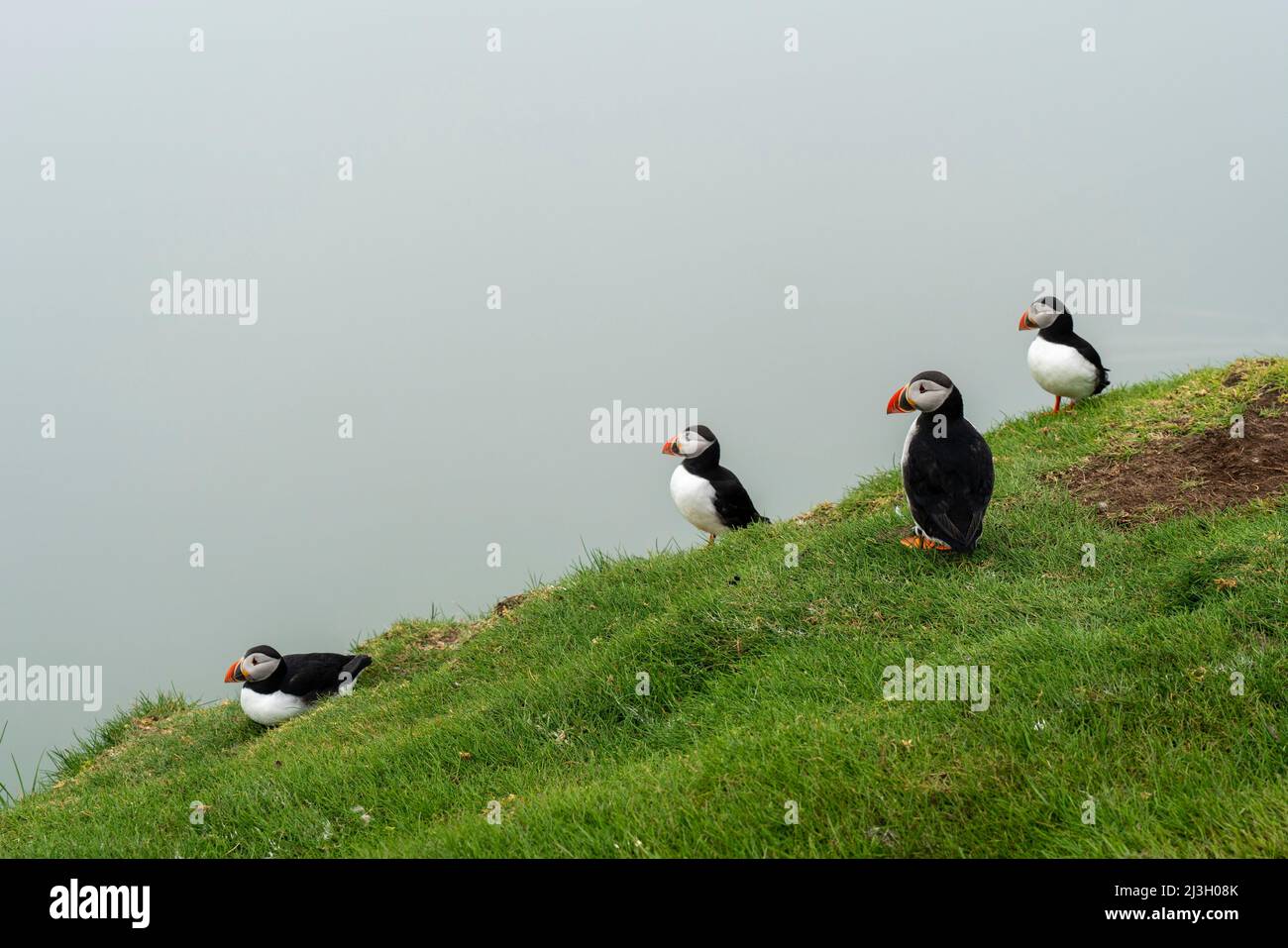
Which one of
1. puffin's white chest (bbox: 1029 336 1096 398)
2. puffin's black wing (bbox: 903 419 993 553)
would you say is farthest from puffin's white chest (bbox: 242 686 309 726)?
puffin's white chest (bbox: 1029 336 1096 398)

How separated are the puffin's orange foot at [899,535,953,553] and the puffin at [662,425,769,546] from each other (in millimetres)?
2748

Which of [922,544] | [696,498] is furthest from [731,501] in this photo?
[922,544]

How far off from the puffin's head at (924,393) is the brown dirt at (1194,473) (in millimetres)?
2186

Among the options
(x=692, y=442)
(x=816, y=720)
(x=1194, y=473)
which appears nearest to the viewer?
(x=816, y=720)

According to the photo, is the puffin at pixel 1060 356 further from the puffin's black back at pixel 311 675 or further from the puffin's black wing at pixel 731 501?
the puffin's black back at pixel 311 675

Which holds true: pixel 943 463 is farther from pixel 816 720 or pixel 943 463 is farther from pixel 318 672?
pixel 318 672

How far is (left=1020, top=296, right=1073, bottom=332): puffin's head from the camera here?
37.3 feet

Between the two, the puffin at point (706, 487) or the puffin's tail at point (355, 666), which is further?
the puffin at point (706, 487)

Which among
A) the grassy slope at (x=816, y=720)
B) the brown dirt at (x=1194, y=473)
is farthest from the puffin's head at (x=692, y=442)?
the brown dirt at (x=1194, y=473)

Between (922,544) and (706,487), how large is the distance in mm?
3121

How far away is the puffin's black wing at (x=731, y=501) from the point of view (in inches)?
429

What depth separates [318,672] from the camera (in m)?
9.88
